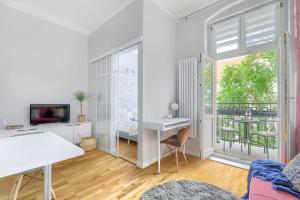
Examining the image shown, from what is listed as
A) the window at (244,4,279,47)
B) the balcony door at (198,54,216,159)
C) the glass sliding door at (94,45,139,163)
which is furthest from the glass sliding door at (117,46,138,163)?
the window at (244,4,279,47)

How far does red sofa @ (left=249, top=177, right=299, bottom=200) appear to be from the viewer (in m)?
1.11

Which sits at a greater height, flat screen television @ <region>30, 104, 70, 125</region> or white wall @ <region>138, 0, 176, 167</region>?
white wall @ <region>138, 0, 176, 167</region>

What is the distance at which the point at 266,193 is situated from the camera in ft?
3.80

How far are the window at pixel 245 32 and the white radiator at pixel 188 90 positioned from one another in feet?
2.07

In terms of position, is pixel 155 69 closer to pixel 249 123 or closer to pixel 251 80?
pixel 249 123

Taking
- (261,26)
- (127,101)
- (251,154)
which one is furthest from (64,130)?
(261,26)

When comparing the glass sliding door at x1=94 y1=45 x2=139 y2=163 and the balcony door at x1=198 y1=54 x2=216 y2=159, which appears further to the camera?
the glass sliding door at x1=94 y1=45 x2=139 y2=163

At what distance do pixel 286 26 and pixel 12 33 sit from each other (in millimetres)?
5350

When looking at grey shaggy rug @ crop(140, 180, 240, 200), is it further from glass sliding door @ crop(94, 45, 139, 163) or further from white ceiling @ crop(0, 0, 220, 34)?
white ceiling @ crop(0, 0, 220, 34)

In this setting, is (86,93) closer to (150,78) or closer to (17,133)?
(17,133)

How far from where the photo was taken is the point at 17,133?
9.52 feet

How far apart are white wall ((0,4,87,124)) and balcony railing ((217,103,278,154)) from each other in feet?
14.6

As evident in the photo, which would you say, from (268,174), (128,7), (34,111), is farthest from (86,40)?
(268,174)

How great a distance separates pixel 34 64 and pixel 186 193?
410cm
